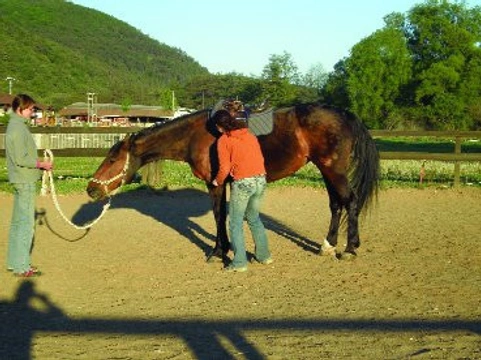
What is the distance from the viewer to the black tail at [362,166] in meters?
7.47

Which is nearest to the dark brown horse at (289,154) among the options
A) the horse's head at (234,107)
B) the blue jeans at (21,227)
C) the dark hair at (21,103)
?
the horse's head at (234,107)

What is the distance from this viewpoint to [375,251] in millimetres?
7676

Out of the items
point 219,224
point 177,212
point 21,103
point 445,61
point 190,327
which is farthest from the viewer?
point 445,61

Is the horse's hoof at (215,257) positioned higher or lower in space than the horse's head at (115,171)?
lower

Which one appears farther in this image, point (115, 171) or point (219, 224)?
point (115, 171)

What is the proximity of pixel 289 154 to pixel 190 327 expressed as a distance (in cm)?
340

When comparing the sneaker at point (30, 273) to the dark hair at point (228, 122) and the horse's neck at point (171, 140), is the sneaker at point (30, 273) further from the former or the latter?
the dark hair at point (228, 122)

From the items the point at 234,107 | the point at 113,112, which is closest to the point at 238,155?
the point at 234,107

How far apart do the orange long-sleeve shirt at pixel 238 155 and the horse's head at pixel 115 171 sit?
153 cm

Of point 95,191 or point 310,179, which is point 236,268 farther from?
point 310,179

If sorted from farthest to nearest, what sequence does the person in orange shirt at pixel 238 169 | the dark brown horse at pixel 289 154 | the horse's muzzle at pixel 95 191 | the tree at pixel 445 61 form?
the tree at pixel 445 61
the horse's muzzle at pixel 95 191
the dark brown horse at pixel 289 154
the person in orange shirt at pixel 238 169

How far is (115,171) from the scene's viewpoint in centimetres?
758

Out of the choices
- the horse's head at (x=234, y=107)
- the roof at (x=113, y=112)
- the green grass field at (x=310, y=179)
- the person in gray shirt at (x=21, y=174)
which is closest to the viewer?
the person in gray shirt at (x=21, y=174)

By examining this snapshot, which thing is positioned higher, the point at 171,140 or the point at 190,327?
the point at 171,140
